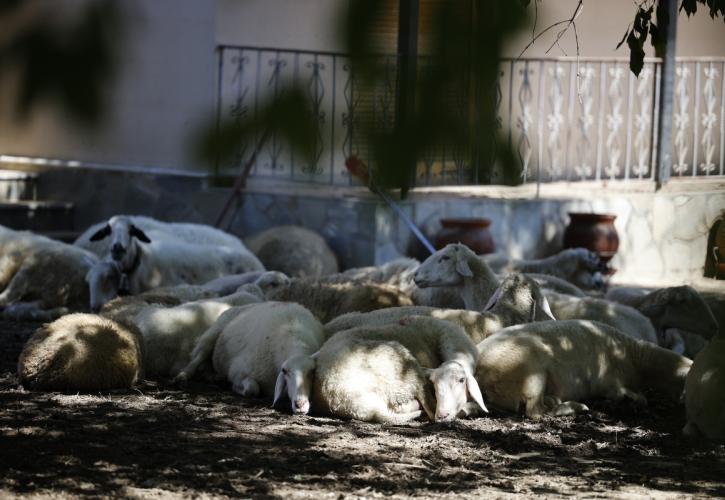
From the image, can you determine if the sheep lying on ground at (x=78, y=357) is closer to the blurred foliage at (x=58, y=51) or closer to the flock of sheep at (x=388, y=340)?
the flock of sheep at (x=388, y=340)

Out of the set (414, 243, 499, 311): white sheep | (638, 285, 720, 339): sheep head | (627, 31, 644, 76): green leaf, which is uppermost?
(627, 31, 644, 76): green leaf

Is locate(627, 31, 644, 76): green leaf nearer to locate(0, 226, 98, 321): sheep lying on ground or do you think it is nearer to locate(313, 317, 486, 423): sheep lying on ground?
locate(313, 317, 486, 423): sheep lying on ground

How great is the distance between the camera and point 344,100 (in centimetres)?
127

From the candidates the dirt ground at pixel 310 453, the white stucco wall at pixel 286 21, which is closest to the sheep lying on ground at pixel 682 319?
the dirt ground at pixel 310 453

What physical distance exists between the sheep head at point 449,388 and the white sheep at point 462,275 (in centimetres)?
233

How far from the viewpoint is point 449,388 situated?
5625 millimetres

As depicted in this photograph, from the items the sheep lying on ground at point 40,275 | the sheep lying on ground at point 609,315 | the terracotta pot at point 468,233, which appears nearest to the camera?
the sheep lying on ground at point 609,315

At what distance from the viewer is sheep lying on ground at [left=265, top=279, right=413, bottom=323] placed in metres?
8.03

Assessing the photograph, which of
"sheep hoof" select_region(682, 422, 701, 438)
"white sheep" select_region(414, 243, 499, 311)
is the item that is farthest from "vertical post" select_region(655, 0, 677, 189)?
"sheep hoof" select_region(682, 422, 701, 438)

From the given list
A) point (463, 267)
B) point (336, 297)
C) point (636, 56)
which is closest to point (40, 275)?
point (336, 297)

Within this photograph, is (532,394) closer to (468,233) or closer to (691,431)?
A: (691,431)

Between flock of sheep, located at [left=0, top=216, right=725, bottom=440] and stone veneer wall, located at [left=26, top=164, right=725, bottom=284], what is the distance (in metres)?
1.92

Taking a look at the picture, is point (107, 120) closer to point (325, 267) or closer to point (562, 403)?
point (562, 403)

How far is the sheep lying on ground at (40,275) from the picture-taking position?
391 inches
